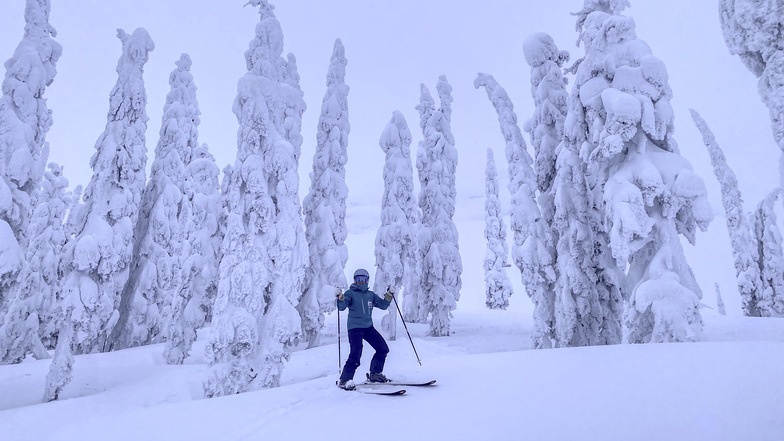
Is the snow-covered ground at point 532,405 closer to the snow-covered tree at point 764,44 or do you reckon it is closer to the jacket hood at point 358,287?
the jacket hood at point 358,287

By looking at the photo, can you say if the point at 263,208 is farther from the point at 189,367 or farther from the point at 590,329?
the point at 590,329

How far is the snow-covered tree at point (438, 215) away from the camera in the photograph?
80.1ft

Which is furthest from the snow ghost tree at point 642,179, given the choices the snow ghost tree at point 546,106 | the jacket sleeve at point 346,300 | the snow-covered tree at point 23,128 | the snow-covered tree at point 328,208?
the snow-covered tree at point 23,128

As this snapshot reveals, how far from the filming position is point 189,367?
56.9 feet

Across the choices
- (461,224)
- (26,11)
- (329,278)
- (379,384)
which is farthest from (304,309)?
(461,224)

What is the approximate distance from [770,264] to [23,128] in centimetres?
3636

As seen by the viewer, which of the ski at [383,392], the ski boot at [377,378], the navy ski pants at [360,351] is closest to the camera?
the ski at [383,392]

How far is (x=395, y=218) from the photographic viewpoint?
23.9 meters

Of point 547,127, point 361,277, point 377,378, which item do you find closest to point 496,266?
point 547,127

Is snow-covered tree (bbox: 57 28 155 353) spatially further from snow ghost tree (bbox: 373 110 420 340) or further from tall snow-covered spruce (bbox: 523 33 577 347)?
tall snow-covered spruce (bbox: 523 33 577 347)

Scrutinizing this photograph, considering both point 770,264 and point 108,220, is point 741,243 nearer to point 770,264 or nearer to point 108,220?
point 770,264

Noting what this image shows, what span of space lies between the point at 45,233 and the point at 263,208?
19.9 meters

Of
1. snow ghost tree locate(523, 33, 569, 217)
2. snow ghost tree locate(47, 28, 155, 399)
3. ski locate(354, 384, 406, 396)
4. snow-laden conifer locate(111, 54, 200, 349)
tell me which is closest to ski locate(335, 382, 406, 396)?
ski locate(354, 384, 406, 396)

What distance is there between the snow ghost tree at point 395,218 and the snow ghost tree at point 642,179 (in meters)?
13.1
